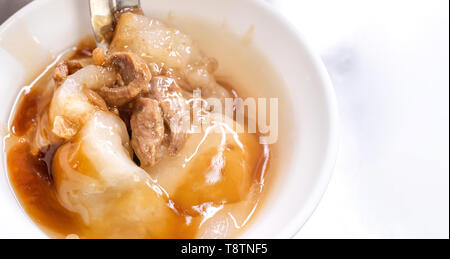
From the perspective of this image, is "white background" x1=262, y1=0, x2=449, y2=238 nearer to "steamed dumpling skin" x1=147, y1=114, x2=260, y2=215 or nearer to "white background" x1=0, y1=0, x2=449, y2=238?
"white background" x1=0, y1=0, x2=449, y2=238

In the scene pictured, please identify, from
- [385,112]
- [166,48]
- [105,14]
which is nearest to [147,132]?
[166,48]

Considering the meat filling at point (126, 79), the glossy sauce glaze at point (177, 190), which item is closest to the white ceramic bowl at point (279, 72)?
the glossy sauce glaze at point (177, 190)

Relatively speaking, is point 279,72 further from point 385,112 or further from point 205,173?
point 385,112

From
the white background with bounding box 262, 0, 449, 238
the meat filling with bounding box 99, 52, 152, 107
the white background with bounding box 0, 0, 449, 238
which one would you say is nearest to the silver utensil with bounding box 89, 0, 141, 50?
the meat filling with bounding box 99, 52, 152, 107

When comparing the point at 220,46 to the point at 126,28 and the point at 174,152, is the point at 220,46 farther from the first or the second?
the point at 174,152

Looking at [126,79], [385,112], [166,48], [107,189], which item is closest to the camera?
[107,189]

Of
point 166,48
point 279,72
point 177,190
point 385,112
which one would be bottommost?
point 177,190

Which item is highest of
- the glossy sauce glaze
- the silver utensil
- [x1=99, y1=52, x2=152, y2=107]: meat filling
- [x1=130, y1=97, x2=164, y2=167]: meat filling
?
the silver utensil
